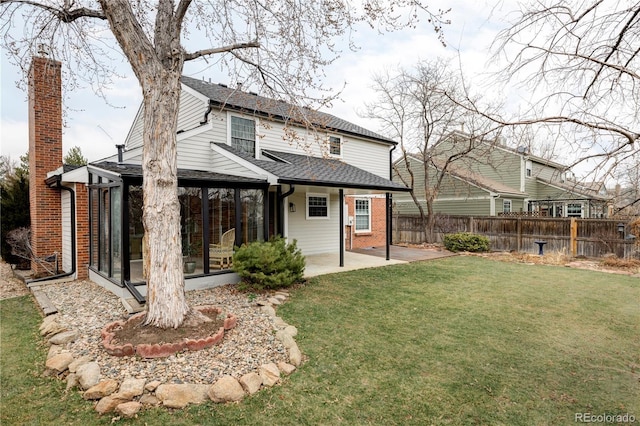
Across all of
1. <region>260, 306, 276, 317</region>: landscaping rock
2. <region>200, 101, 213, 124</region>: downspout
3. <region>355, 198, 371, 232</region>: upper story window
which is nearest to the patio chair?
<region>260, 306, 276, 317</region>: landscaping rock

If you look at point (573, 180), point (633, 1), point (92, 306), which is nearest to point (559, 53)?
point (633, 1)

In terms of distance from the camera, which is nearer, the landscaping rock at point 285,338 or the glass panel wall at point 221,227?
the landscaping rock at point 285,338

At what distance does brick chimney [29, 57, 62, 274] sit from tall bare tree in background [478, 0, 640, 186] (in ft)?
33.2

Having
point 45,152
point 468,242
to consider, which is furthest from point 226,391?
point 468,242

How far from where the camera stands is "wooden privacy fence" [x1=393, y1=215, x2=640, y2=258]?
11641 mm

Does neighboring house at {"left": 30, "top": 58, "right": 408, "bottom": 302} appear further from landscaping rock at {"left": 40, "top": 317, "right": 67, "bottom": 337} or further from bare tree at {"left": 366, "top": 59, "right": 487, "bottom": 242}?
Result: bare tree at {"left": 366, "top": 59, "right": 487, "bottom": 242}

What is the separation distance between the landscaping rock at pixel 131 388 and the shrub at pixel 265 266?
359 centimetres

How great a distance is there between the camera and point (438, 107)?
1558 centimetres

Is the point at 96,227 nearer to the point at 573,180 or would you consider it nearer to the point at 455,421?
the point at 455,421

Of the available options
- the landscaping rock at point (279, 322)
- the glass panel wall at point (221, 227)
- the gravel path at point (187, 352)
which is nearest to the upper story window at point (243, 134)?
the glass panel wall at point (221, 227)

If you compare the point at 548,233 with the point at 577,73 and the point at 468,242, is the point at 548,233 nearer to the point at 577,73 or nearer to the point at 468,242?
the point at 468,242

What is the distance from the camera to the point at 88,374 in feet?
11.6

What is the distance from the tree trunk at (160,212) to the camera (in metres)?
4.58

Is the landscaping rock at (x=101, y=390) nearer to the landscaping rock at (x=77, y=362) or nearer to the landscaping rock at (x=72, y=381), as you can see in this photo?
the landscaping rock at (x=72, y=381)
